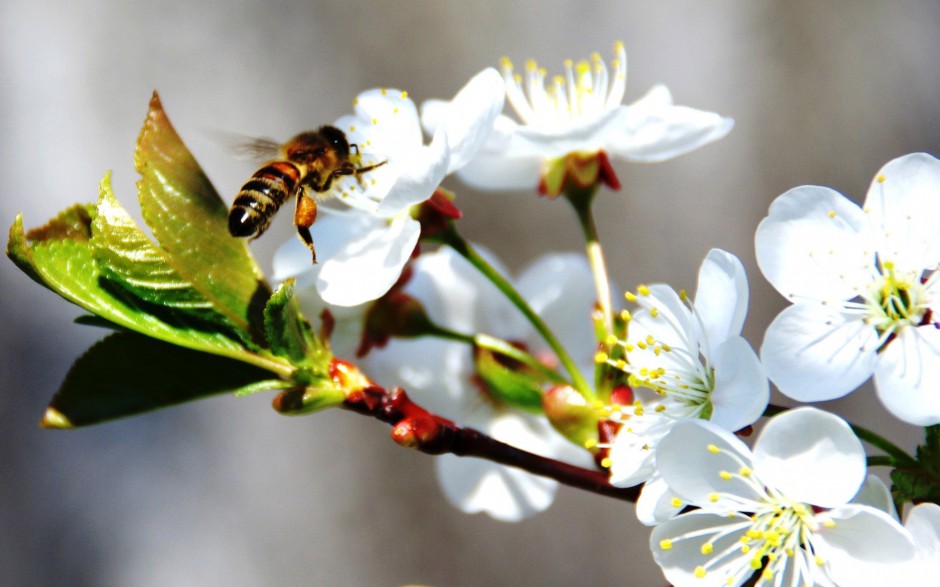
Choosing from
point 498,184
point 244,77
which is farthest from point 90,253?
point 244,77

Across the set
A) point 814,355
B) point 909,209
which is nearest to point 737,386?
point 814,355

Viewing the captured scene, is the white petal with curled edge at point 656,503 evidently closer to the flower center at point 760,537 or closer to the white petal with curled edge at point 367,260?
the flower center at point 760,537

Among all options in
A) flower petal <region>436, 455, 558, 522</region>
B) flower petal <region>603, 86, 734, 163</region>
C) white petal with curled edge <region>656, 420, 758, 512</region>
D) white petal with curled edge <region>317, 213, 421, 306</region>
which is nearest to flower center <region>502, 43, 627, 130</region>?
flower petal <region>603, 86, 734, 163</region>

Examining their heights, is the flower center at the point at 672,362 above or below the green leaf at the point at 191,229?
below

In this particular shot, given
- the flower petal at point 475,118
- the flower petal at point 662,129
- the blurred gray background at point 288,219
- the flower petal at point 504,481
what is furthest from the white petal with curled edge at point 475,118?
the blurred gray background at point 288,219

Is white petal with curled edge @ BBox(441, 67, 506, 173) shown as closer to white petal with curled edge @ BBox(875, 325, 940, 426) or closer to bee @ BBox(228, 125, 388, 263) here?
bee @ BBox(228, 125, 388, 263)

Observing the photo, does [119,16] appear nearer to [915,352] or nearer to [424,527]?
[424,527]
